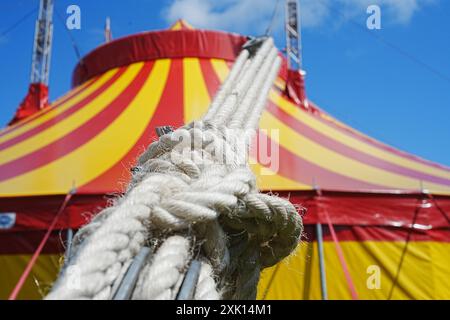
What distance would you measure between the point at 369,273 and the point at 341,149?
0.76 metres

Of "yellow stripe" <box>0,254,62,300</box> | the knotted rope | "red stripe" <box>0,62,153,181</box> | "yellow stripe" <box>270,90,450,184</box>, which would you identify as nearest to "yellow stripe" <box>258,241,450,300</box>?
"yellow stripe" <box>270,90,450,184</box>

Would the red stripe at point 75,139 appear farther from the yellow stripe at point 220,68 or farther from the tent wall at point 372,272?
the tent wall at point 372,272

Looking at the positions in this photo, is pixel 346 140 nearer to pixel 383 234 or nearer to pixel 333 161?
pixel 333 161

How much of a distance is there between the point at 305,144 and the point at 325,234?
23.8 inches

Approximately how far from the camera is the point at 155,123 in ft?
7.06

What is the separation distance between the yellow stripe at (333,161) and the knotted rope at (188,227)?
4.82ft

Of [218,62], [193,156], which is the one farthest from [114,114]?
[193,156]

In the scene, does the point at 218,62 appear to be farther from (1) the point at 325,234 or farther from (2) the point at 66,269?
(2) the point at 66,269

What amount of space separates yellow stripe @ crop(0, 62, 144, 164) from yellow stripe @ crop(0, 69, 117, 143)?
0.16m

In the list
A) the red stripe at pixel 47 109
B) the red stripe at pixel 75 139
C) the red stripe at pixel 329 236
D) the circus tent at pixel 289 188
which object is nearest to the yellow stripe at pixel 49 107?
the red stripe at pixel 47 109

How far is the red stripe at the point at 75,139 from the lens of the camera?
1996 mm

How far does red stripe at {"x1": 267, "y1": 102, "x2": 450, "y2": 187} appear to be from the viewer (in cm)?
210

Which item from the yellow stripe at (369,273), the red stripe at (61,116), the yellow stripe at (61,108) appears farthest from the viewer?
the yellow stripe at (61,108)
